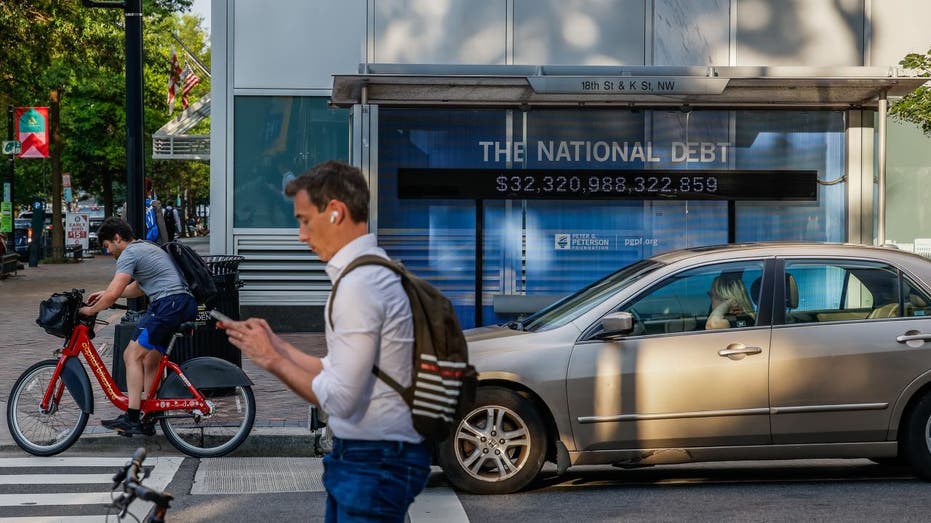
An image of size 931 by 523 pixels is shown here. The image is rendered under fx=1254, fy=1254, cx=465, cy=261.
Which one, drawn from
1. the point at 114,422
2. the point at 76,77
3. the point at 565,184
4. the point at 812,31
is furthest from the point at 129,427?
the point at 76,77

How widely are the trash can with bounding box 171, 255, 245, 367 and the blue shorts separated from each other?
1.79 m

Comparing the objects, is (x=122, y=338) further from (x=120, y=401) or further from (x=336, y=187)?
(x=336, y=187)

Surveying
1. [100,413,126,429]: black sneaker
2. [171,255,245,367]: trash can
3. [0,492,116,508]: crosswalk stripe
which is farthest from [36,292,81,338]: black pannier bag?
[171,255,245,367]: trash can

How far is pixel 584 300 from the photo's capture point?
824cm

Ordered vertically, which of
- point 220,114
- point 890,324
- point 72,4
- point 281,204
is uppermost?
point 72,4

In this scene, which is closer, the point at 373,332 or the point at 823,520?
the point at 373,332

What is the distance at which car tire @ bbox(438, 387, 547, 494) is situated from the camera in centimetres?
756

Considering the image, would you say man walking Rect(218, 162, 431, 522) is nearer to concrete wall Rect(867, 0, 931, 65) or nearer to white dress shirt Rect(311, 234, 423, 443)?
white dress shirt Rect(311, 234, 423, 443)

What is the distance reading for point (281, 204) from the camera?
16625 mm

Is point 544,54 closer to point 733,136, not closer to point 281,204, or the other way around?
point 733,136

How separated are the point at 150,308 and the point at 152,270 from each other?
278mm

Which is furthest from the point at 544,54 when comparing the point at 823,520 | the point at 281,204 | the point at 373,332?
the point at 373,332

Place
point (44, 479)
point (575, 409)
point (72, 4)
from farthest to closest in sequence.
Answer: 1. point (72, 4)
2. point (44, 479)
3. point (575, 409)

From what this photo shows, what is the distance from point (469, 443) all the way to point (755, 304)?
2013 mm
